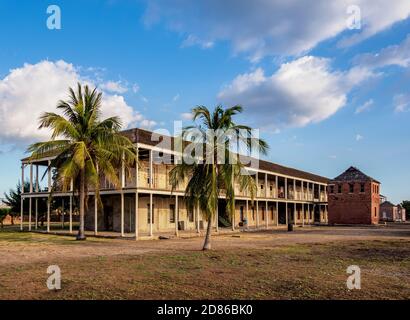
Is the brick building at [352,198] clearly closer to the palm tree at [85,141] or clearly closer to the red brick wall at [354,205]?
the red brick wall at [354,205]

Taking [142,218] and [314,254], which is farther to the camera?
[142,218]

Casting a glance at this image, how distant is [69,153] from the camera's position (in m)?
21.8

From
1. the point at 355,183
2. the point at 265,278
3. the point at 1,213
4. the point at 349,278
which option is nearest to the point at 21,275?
the point at 265,278

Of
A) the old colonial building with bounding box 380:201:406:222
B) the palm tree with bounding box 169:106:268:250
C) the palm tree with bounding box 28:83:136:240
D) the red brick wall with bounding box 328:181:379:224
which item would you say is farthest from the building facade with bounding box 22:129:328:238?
the old colonial building with bounding box 380:201:406:222

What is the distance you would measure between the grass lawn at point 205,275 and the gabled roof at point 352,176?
3740 centimetres

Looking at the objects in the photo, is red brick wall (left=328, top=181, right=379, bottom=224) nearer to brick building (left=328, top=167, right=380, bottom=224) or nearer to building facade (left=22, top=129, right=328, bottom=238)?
brick building (left=328, top=167, right=380, bottom=224)

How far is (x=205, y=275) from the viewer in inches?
415

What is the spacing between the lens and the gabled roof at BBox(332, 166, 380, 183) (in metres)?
50.8

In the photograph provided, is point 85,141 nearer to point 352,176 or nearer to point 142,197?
point 142,197

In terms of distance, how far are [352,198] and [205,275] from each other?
1759 inches

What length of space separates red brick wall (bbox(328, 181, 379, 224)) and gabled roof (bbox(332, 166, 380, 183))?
0.53 metres
